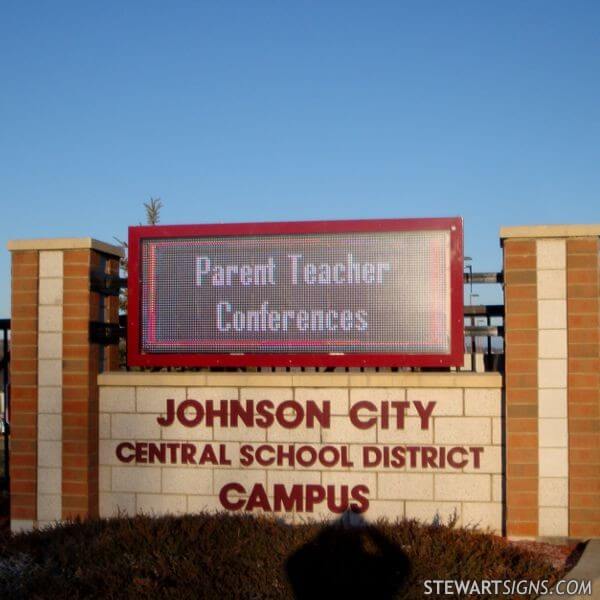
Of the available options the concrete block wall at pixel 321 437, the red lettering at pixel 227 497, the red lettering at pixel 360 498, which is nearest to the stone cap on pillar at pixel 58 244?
the concrete block wall at pixel 321 437

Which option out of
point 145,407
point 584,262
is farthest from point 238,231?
point 584,262

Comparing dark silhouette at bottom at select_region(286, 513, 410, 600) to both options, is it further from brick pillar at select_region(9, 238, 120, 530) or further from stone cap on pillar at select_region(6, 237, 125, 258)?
stone cap on pillar at select_region(6, 237, 125, 258)

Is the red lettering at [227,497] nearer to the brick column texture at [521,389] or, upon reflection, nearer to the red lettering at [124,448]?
the red lettering at [124,448]

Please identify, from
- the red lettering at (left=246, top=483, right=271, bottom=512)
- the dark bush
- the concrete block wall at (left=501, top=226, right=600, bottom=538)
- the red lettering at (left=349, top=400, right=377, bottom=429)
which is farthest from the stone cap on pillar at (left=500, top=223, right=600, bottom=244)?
the red lettering at (left=246, top=483, right=271, bottom=512)

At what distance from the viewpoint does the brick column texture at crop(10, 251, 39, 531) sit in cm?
837

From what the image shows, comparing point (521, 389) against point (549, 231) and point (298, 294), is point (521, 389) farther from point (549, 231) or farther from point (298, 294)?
point (298, 294)

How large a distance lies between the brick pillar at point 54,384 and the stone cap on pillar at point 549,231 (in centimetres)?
403

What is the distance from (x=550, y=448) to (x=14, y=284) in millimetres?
5446

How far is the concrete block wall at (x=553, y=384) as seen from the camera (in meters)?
7.50

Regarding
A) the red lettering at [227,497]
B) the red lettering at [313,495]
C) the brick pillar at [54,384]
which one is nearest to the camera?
the red lettering at [313,495]

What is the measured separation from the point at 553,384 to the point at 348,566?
2.84m

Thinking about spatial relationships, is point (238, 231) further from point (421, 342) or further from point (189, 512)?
point (189, 512)

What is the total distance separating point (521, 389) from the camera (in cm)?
761

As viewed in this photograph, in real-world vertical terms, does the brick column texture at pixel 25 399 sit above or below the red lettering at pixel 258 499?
above
